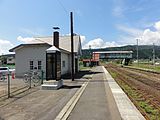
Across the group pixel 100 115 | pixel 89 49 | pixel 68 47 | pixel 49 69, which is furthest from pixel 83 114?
pixel 89 49

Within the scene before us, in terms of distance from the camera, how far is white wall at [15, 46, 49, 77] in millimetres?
32938

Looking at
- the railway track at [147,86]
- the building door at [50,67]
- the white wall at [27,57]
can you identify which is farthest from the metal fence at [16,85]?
the railway track at [147,86]

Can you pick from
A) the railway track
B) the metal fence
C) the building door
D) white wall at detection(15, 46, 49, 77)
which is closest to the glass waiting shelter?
the building door

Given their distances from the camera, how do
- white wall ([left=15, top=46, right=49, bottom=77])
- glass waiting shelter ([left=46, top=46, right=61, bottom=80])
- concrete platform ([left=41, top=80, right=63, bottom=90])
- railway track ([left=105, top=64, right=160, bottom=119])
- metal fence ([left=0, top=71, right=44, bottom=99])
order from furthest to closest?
white wall ([left=15, top=46, right=49, bottom=77]), glass waiting shelter ([left=46, top=46, right=61, bottom=80]), concrete platform ([left=41, top=80, right=63, bottom=90]), metal fence ([left=0, top=71, right=44, bottom=99]), railway track ([left=105, top=64, right=160, bottom=119])

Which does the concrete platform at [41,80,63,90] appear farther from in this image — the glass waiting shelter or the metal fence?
the metal fence

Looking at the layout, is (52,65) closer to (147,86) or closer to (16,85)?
(16,85)

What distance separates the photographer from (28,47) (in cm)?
3338

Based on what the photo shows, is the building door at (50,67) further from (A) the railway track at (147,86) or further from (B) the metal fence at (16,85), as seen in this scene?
(A) the railway track at (147,86)

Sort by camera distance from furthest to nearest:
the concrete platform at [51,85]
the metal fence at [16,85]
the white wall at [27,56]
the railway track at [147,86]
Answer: the white wall at [27,56] → the concrete platform at [51,85] → the metal fence at [16,85] → the railway track at [147,86]

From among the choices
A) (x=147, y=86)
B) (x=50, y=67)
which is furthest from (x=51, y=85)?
(x=147, y=86)

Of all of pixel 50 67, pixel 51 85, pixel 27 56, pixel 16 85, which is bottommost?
pixel 16 85

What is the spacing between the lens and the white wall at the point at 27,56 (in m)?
32.9

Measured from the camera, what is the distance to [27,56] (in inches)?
1313

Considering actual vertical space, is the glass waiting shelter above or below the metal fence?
above
